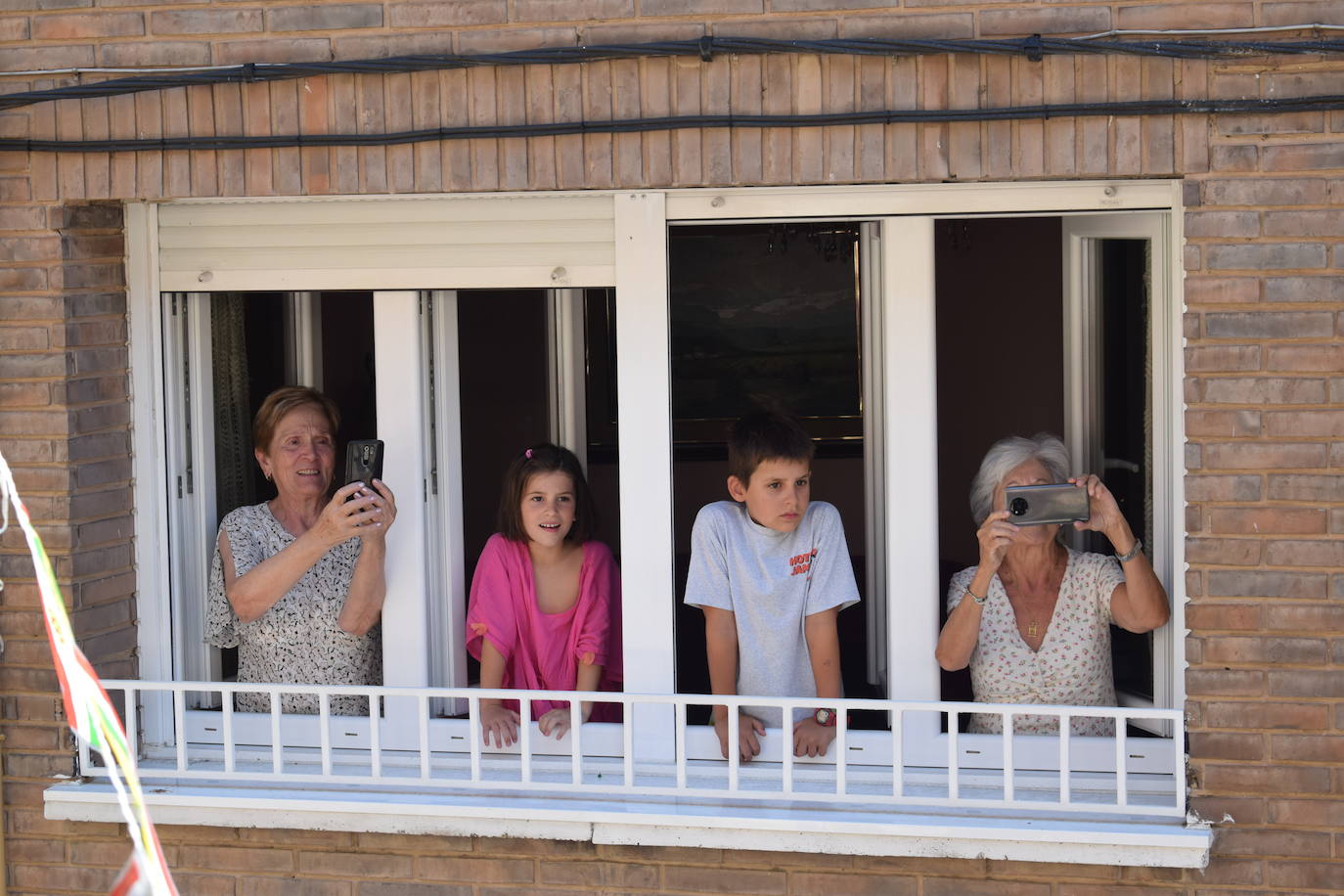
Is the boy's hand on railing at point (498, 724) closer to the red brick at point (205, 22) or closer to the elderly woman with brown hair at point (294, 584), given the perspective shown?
the elderly woman with brown hair at point (294, 584)

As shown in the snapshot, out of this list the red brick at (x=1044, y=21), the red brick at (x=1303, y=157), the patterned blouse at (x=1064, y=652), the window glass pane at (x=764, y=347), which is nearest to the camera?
the red brick at (x=1303, y=157)

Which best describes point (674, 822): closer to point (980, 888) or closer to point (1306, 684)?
point (980, 888)

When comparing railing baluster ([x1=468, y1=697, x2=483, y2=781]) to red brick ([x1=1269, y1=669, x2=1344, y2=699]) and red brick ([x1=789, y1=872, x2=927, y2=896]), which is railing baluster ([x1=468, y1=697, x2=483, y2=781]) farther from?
red brick ([x1=1269, y1=669, x2=1344, y2=699])

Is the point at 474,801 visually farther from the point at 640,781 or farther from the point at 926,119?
the point at 926,119

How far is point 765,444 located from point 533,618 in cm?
81

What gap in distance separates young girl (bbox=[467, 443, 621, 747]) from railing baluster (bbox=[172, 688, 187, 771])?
77cm

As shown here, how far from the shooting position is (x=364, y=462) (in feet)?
13.2

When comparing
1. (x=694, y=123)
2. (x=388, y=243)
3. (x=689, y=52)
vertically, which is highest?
(x=689, y=52)

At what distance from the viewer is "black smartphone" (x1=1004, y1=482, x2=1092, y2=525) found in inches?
146

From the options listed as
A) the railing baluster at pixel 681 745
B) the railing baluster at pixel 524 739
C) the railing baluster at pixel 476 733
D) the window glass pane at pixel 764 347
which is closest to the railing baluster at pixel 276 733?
the railing baluster at pixel 476 733

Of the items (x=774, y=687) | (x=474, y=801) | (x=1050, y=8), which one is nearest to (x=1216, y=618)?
(x=774, y=687)

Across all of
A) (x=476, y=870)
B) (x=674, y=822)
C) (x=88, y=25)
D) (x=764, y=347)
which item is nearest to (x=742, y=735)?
(x=674, y=822)

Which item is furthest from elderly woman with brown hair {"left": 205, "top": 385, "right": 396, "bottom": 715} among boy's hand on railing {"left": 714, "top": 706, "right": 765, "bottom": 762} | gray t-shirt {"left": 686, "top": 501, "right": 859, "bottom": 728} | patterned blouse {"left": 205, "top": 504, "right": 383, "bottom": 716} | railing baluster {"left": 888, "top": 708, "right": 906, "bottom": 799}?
railing baluster {"left": 888, "top": 708, "right": 906, "bottom": 799}

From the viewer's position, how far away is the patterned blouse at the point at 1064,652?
3.93m
